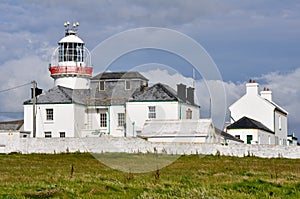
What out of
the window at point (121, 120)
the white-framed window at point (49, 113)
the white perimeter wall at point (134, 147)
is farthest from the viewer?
the window at point (121, 120)

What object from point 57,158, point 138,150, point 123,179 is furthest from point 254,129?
point 123,179

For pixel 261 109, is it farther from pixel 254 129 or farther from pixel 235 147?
pixel 235 147

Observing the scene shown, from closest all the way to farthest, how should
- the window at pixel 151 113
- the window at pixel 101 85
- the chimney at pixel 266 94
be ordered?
the window at pixel 151 113 → the window at pixel 101 85 → the chimney at pixel 266 94

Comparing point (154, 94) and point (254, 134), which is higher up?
point (154, 94)

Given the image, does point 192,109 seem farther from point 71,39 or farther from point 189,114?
point 71,39

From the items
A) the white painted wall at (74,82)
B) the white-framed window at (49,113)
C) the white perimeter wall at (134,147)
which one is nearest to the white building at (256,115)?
the white painted wall at (74,82)

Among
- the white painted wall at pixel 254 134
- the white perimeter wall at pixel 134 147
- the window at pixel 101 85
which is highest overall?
the window at pixel 101 85

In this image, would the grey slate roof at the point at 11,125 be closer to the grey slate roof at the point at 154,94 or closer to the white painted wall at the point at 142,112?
the white painted wall at the point at 142,112

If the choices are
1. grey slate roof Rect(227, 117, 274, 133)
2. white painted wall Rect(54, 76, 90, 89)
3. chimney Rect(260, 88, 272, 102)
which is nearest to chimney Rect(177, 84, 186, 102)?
grey slate roof Rect(227, 117, 274, 133)

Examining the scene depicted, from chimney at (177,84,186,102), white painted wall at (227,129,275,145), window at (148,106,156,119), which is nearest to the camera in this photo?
chimney at (177,84,186,102)

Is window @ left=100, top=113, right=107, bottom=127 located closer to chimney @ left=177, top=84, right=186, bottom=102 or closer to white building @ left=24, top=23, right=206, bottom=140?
white building @ left=24, top=23, right=206, bottom=140

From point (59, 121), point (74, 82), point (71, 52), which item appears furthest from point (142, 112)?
point (71, 52)

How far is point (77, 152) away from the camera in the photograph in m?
43.9

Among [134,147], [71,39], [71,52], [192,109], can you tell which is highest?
[71,39]
